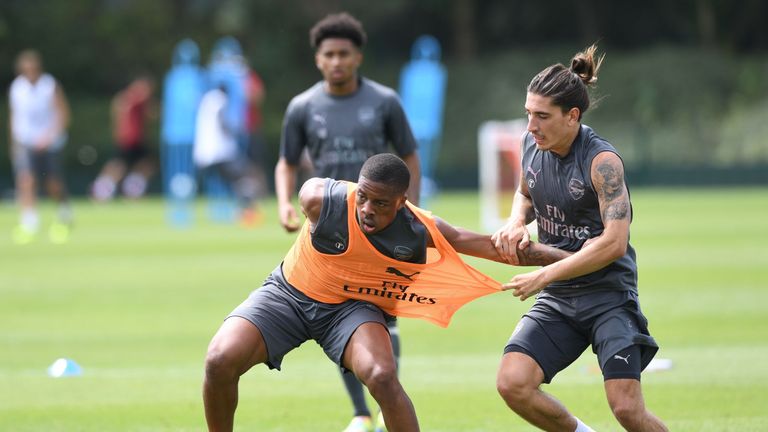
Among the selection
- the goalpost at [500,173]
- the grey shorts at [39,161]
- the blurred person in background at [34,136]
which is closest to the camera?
the blurred person in background at [34,136]

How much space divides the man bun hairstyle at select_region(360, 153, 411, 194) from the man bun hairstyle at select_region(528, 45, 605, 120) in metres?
0.77

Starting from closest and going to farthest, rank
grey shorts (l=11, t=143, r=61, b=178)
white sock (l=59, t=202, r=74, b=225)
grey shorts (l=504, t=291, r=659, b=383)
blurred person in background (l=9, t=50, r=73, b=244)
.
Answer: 1. grey shorts (l=504, t=291, r=659, b=383)
2. blurred person in background (l=9, t=50, r=73, b=244)
3. grey shorts (l=11, t=143, r=61, b=178)
4. white sock (l=59, t=202, r=74, b=225)

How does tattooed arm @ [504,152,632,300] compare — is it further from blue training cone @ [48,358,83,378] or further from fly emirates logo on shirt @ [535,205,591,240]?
blue training cone @ [48,358,83,378]

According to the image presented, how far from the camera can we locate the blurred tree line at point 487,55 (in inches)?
1459

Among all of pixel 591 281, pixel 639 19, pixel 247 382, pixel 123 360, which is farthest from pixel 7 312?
pixel 639 19

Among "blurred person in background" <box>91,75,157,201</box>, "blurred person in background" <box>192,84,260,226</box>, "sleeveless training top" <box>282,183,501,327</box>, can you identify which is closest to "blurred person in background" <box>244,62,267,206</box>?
"blurred person in background" <box>192,84,260,226</box>

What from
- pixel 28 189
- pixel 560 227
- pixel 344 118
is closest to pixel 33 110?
pixel 28 189

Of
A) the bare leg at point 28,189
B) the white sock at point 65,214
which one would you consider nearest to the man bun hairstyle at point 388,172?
the bare leg at point 28,189

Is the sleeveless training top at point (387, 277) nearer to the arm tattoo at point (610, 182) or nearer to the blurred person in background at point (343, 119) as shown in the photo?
the arm tattoo at point (610, 182)

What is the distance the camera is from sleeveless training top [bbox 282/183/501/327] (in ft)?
21.6

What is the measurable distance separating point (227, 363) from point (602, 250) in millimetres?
1960

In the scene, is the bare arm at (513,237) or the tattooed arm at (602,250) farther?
the bare arm at (513,237)

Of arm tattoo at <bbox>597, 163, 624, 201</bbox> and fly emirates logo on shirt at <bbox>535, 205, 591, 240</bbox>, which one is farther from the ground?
arm tattoo at <bbox>597, 163, 624, 201</bbox>

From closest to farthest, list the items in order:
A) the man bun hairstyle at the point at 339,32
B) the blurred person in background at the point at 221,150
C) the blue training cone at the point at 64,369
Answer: the man bun hairstyle at the point at 339,32 → the blue training cone at the point at 64,369 → the blurred person in background at the point at 221,150
